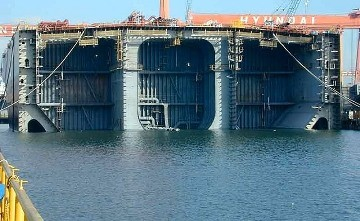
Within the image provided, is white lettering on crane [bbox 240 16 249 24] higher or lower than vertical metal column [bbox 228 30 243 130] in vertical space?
higher

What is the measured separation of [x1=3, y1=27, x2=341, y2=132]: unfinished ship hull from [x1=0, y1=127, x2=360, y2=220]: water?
81.1 ft

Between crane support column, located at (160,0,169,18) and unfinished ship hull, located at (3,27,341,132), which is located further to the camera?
crane support column, located at (160,0,169,18)

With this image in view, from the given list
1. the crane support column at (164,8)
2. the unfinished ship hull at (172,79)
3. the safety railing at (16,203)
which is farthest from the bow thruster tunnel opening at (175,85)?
the safety railing at (16,203)

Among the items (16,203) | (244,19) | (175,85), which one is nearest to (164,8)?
(244,19)

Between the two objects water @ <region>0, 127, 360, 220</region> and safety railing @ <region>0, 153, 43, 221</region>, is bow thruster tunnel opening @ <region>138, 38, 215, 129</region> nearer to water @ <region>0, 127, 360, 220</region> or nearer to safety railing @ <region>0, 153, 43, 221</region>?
water @ <region>0, 127, 360, 220</region>

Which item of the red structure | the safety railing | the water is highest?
the red structure

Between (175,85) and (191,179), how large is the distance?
64934mm

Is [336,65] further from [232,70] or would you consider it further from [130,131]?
[130,131]

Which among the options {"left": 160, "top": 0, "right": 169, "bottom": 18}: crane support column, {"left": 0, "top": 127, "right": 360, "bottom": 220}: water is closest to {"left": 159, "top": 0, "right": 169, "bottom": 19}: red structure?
{"left": 160, "top": 0, "right": 169, "bottom": 18}: crane support column

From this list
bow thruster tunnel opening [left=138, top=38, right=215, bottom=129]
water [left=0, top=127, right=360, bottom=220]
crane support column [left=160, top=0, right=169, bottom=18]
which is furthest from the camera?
crane support column [left=160, top=0, right=169, bottom=18]

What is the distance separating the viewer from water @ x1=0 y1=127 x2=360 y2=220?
31969 mm

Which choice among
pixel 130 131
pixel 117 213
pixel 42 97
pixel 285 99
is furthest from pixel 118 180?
pixel 285 99

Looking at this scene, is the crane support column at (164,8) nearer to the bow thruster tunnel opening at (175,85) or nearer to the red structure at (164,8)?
the red structure at (164,8)

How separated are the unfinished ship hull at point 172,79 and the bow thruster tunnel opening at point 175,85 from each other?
6.7 inches
